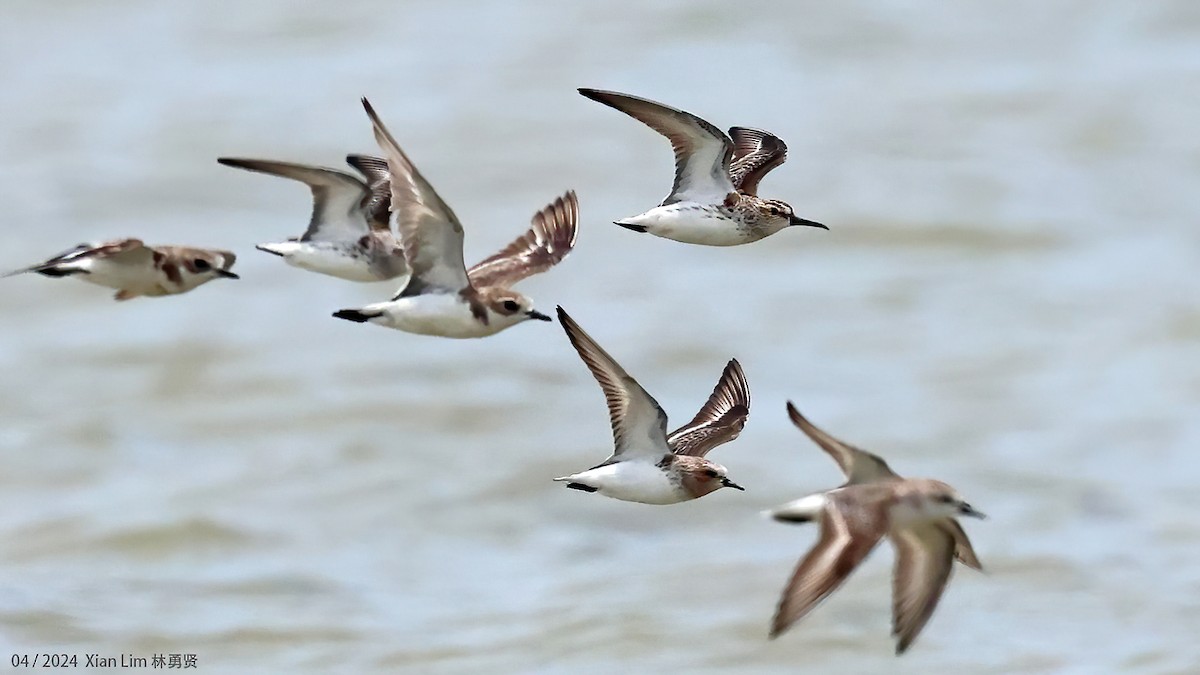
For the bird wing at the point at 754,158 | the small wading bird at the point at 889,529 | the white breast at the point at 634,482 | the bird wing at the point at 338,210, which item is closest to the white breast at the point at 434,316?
the white breast at the point at 634,482

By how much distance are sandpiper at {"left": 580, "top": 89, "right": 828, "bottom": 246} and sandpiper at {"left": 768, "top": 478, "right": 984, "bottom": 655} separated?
7.60 feet

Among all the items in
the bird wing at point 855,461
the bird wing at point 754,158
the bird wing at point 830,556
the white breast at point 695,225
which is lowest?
the bird wing at point 830,556

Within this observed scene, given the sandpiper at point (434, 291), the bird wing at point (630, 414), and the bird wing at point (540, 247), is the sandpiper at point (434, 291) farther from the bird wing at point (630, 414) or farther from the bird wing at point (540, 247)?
the bird wing at point (540, 247)

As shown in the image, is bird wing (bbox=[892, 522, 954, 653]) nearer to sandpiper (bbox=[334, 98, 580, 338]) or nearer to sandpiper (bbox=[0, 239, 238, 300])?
sandpiper (bbox=[334, 98, 580, 338])

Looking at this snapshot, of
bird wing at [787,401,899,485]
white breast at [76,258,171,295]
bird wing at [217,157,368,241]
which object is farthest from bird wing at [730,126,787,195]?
white breast at [76,258,171,295]

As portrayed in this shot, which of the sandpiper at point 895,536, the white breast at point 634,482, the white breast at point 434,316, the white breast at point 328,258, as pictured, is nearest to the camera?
the sandpiper at point 895,536

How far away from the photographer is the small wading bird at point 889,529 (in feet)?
26.8

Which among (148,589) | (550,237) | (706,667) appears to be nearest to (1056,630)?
(706,667)

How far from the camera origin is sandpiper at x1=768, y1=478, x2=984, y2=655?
808 cm

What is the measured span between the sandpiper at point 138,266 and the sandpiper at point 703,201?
89.2 inches

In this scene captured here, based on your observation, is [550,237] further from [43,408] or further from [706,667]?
[43,408]

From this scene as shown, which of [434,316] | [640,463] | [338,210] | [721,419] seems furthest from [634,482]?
[338,210]

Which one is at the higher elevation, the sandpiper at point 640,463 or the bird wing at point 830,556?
the bird wing at point 830,556

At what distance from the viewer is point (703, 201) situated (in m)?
11.3
